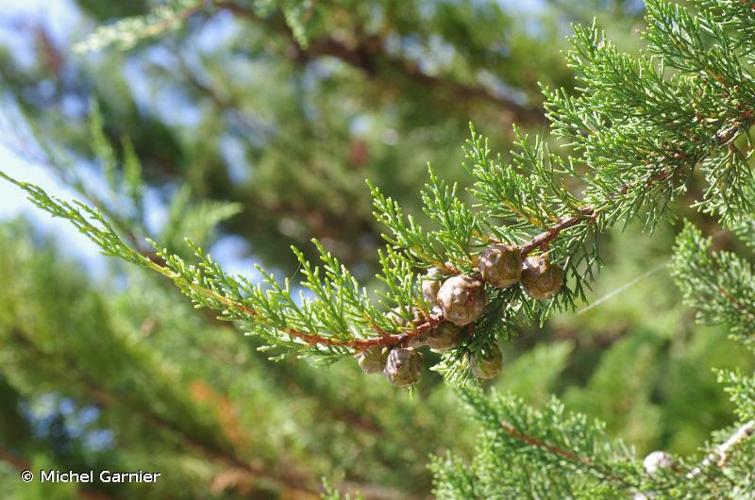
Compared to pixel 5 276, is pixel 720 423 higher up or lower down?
lower down


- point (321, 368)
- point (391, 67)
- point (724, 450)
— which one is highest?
point (391, 67)

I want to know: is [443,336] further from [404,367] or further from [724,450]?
[724,450]

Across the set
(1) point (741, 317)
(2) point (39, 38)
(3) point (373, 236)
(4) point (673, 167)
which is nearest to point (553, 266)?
(4) point (673, 167)

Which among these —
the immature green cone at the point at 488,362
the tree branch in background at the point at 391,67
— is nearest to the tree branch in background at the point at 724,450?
the immature green cone at the point at 488,362

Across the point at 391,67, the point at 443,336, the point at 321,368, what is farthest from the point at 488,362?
the point at 391,67

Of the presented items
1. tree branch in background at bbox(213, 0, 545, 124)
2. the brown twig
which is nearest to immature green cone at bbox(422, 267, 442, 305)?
the brown twig

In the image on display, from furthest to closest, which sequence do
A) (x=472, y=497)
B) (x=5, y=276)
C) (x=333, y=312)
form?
(x=5, y=276)
(x=472, y=497)
(x=333, y=312)

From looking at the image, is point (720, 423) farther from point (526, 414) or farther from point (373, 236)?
point (373, 236)
